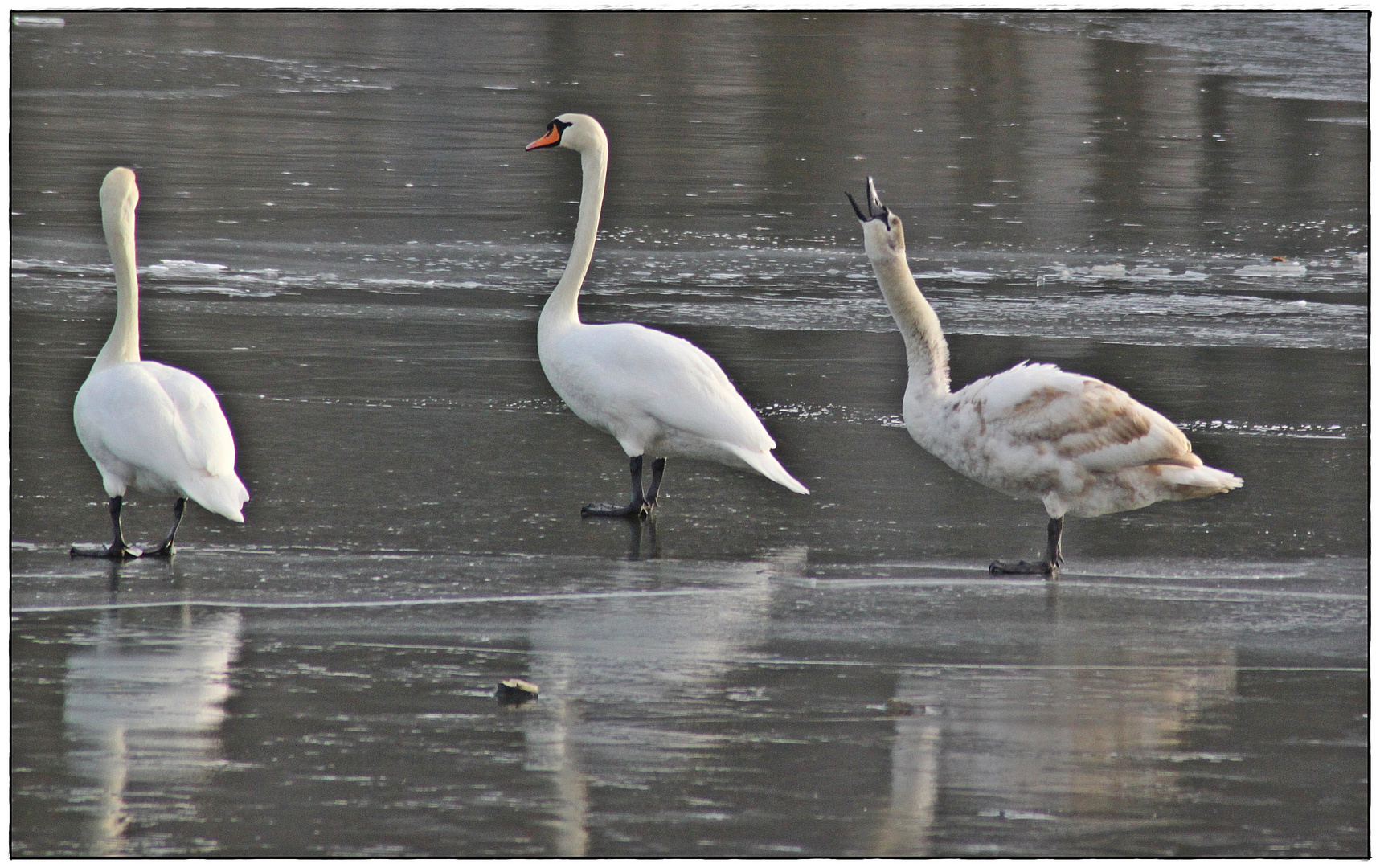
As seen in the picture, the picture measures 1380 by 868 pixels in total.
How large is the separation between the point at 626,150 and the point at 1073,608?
1527 cm

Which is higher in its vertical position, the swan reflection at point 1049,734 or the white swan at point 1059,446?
the white swan at point 1059,446

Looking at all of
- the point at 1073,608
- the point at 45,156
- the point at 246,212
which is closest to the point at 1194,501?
the point at 1073,608

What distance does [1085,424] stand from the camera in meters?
6.85

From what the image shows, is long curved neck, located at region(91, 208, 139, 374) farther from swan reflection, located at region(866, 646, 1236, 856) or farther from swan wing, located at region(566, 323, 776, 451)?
swan reflection, located at region(866, 646, 1236, 856)

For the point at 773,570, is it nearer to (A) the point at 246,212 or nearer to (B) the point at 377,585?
(B) the point at 377,585

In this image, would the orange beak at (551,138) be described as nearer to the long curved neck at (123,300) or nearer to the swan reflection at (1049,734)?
the long curved neck at (123,300)

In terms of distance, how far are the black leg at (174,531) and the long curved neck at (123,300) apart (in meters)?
0.73

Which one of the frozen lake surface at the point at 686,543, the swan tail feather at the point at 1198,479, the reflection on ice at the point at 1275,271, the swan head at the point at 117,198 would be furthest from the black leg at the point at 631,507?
the reflection on ice at the point at 1275,271

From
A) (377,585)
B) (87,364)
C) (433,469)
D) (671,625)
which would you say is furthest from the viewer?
(87,364)

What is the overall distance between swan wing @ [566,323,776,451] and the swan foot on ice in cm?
32

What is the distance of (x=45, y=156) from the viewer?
64.1ft

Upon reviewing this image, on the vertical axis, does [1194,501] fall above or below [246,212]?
below

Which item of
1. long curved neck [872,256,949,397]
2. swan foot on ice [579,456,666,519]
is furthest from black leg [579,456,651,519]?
long curved neck [872,256,949,397]

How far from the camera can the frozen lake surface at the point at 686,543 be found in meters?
4.41
